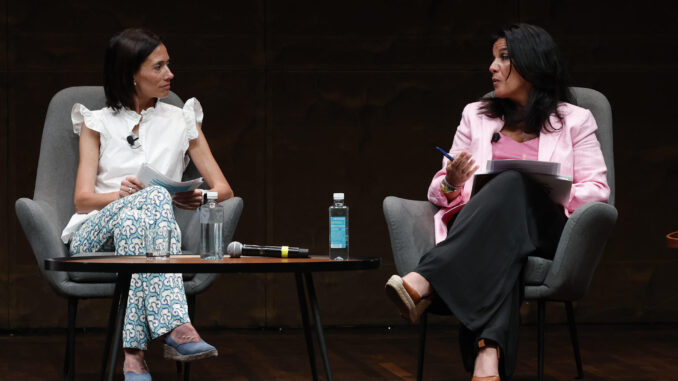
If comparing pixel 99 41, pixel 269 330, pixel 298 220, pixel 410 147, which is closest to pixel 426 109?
pixel 410 147

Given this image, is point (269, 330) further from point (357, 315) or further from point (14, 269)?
point (14, 269)

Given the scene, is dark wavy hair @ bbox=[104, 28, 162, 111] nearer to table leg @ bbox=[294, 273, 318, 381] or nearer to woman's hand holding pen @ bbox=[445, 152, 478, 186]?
table leg @ bbox=[294, 273, 318, 381]

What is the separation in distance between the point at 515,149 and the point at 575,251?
1.69 ft

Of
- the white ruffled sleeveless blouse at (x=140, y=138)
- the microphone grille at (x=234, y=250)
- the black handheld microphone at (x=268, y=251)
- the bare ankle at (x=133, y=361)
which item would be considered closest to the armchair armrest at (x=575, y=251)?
the black handheld microphone at (x=268, y=251)

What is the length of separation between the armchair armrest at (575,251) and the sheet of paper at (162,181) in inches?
42.1

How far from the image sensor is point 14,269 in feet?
14.6

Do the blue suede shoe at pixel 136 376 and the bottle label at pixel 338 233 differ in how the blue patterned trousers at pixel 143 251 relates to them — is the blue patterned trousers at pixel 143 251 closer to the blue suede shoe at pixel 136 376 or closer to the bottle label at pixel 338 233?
the blue suede shoe at pixel 136 376

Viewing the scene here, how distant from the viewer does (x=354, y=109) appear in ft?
15.0

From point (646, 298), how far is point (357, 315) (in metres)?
1.49

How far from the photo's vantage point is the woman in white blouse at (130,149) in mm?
2791

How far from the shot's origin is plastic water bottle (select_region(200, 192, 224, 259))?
7.81 feet

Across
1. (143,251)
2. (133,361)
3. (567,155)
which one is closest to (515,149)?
(567,155)

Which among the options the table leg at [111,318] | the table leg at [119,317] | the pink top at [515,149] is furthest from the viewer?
the pink top at [515,149]

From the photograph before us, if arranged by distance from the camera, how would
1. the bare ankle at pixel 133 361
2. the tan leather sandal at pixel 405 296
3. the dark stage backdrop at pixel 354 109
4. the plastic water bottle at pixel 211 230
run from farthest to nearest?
the dark stage backdrop at pixel 354 109 < the bare ankle at pixel 133 361 < the tan leather sandal at pixel 405 296 < the plastic water bottle at pixel 211 230
